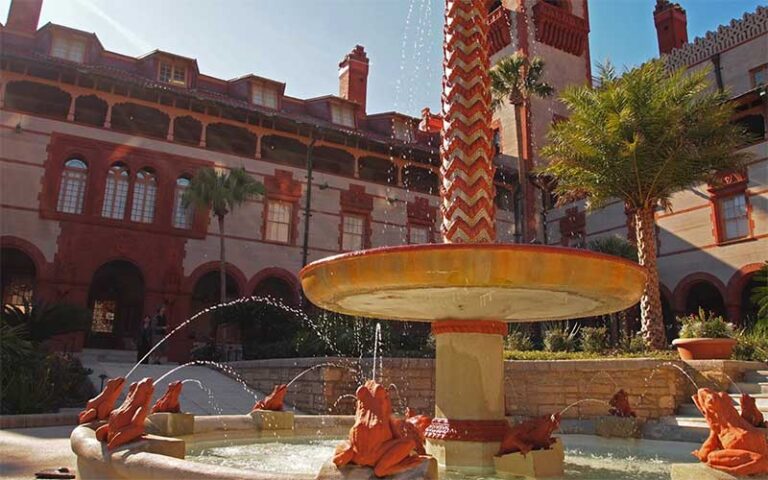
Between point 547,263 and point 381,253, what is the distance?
1.15 meters

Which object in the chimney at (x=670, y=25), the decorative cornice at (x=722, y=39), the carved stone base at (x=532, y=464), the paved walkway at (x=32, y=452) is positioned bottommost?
the paved walkway at (x=32, y=452)

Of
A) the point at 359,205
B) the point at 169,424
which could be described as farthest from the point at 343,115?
the point at 169,424

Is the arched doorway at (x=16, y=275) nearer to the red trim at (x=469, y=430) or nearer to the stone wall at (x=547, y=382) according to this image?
the stone wall at (x=547, y=382)

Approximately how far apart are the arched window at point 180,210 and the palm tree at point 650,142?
56.1ft

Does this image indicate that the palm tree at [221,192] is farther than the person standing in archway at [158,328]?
Yes

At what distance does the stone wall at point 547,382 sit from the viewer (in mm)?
11188

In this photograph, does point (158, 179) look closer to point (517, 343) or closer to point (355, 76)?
point (355, 76)

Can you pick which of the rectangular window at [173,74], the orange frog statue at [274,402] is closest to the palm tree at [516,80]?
the rectangular window at [173,74]

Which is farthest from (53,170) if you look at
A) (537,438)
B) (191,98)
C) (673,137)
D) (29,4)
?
(537,438)

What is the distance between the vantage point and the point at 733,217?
963 inches

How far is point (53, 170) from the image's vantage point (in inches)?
944

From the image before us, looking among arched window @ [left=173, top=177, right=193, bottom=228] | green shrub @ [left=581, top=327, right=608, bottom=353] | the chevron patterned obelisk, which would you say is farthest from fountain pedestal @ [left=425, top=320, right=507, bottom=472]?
arched window @ [left=173, top=177, right=193, bottom=228]

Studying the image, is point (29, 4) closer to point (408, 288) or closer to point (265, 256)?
point (265, 256)

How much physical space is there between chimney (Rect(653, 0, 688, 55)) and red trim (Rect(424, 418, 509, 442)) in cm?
3474
